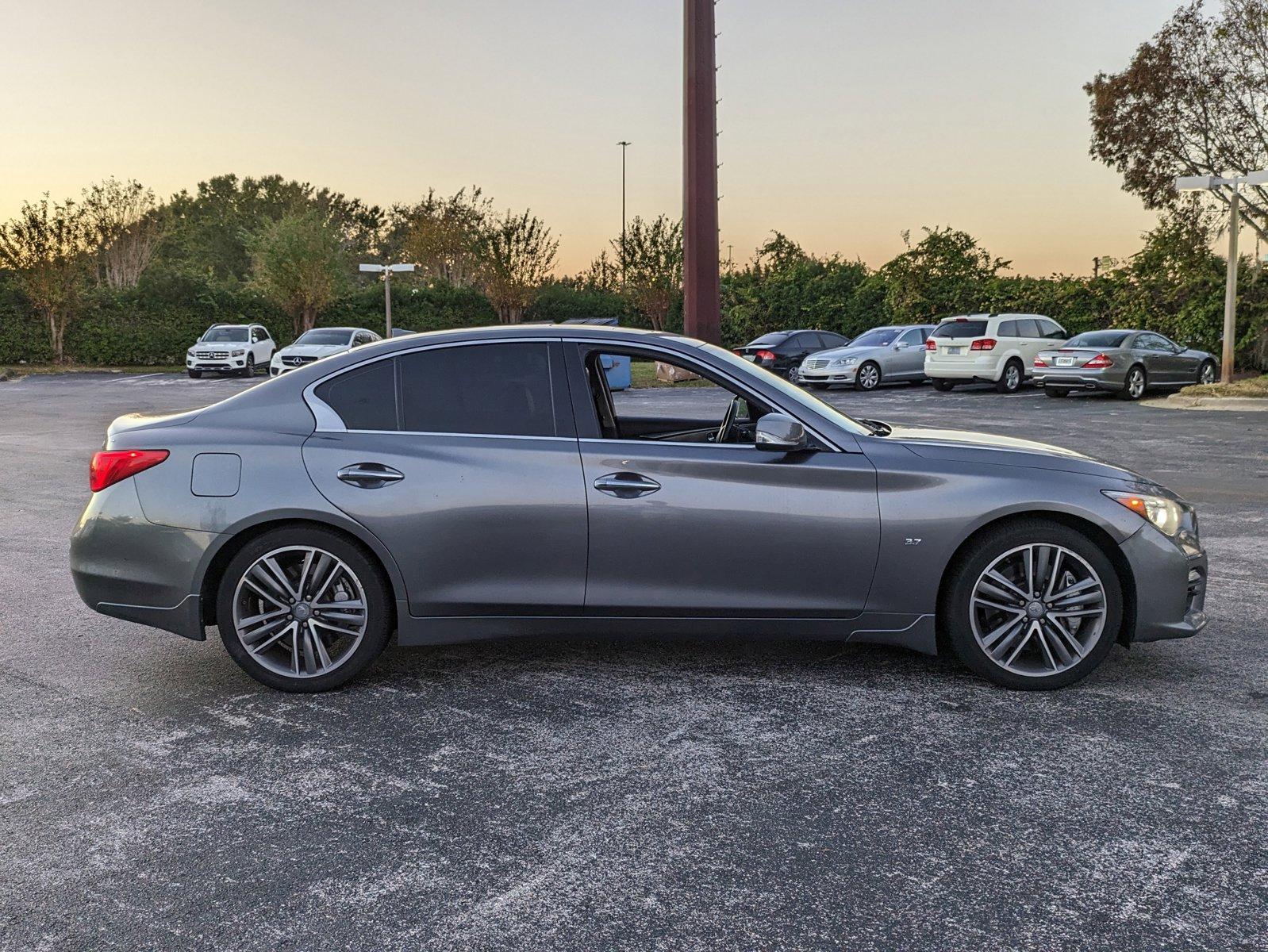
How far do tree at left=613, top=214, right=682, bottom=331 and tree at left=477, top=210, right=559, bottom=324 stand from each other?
4.20 meters

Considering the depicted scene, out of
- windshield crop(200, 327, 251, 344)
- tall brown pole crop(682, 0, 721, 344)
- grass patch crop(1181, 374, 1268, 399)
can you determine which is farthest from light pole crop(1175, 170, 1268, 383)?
windshield crop(200, 327, 251, 344)

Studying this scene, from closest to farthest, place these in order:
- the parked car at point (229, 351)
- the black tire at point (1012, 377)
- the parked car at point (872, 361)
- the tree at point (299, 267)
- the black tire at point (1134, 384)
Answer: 1. the black tire at point (1134, 384)
2. the black tire at point (1012, 377)
3. the parked car at point (872, 361)
4. the parked car at point (229, 351)
5. the tree at point (299, 267)

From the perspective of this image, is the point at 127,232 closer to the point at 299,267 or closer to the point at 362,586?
the point at 299,267

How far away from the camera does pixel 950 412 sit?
20.6m

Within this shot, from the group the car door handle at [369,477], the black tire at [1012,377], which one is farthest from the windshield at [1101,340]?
the car door handle at [369,477]

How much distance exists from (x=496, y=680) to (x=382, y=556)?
0.77m

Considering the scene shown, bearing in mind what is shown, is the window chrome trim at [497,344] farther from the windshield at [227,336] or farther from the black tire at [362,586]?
the windshield at [227,336]

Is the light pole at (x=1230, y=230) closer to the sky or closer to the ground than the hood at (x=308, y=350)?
closer to the sky

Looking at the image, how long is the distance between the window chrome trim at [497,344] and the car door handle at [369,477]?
197 mm

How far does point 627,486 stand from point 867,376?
2325cm

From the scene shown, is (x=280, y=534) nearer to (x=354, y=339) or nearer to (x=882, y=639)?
(x=882, y=639)

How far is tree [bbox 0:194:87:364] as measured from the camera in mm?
40969

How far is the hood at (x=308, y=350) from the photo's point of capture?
29766 millimetres

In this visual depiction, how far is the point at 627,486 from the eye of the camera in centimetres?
479
